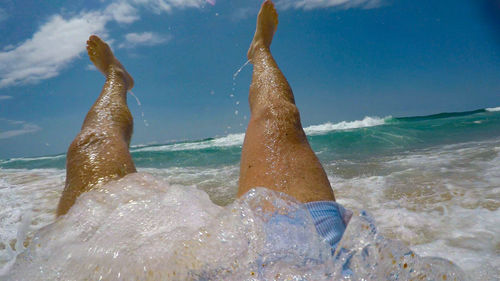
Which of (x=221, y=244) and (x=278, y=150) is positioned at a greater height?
(x=278, y=150)

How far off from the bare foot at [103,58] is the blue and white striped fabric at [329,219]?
247cm

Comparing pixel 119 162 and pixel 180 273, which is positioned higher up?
pixel 119 162

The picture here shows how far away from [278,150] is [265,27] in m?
1.98

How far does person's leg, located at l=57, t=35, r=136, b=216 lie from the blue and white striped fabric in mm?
1020

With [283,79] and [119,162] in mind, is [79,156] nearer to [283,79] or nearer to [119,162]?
[119,162]

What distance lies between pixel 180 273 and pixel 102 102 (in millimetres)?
1815

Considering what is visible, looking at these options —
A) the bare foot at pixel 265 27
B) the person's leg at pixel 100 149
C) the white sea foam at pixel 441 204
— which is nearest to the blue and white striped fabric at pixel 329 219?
the white sea foam at pixel 441 204

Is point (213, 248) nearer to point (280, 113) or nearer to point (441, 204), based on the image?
point (280, 113)

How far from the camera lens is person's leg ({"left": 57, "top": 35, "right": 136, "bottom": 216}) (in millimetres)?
1485

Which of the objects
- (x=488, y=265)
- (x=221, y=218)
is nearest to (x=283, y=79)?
(x=221, y=218)

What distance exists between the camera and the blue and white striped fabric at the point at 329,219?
107cm

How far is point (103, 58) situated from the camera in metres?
3.15

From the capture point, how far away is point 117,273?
0.80 meters

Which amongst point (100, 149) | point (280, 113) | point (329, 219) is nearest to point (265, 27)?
point (280, 113)
